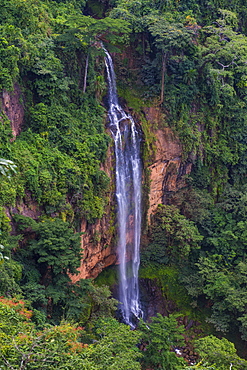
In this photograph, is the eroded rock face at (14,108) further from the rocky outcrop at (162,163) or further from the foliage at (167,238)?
the foliage at (167,238)

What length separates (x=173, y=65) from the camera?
61.5 ft

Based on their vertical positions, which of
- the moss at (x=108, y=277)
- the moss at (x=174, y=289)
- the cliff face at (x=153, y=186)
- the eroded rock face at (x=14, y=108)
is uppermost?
the eroded rock face at (x=14, y=108)

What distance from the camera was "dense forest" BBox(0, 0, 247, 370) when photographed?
11953 mm

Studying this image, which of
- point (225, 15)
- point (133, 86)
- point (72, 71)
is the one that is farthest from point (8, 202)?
point (225, 15)

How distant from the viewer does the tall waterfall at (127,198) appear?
55.4ft

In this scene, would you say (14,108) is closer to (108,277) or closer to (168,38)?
(168,38)

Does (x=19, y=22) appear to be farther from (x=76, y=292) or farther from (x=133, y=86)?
(x=76, y=292)

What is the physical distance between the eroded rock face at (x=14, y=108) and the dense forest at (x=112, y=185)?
0.07 metres

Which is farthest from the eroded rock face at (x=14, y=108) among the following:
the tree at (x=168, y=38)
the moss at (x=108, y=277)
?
the moss at (x=108, y=277)

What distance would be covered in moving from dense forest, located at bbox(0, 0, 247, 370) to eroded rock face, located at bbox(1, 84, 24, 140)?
0.22 ft

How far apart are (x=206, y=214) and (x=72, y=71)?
857 cm

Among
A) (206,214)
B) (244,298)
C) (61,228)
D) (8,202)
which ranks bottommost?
(244,298)

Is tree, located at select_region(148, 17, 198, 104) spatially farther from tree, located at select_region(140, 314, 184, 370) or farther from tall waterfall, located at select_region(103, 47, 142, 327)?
tree, located at select_region(140, 314, 184, 370)

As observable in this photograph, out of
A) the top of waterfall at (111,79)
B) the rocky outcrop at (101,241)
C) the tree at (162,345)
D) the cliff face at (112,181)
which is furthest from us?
the top of waterfall at (111,79)
